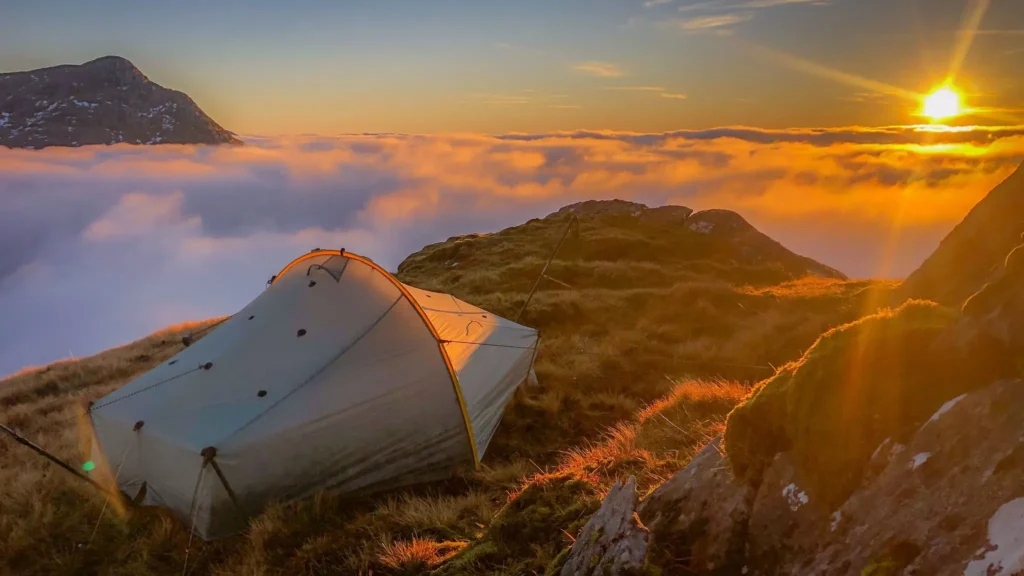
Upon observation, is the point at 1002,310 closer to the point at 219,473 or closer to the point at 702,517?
the point at 702,517

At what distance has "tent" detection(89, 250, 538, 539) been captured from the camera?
8.20 metres

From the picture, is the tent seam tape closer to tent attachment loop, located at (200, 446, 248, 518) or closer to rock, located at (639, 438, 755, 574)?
tent attachment loop, located at (200, 446, 248, 518)

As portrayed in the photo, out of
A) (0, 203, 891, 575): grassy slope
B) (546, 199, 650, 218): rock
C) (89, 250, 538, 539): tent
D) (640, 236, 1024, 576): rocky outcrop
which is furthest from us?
(546, 199, 650, 218): rock

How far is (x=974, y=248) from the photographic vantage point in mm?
5219

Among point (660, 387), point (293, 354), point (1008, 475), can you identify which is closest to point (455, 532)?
point (293, 354)

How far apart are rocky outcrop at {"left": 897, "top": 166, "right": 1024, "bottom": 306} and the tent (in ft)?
21.7

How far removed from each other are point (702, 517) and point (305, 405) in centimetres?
656

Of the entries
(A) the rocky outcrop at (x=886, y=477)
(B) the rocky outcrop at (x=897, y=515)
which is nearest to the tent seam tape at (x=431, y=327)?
(A) the rocky outcrop at (x=886, y=477)

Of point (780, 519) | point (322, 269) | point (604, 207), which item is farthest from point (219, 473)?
point (604, 207)

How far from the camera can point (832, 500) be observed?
125 inches

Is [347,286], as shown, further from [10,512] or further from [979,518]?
[979,518]

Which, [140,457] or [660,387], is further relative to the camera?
[660,387]

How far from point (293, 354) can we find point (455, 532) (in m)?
4.31

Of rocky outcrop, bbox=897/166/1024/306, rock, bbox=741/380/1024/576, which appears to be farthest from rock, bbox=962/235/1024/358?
rocky outcrop, bbox=897/166/1024/306
